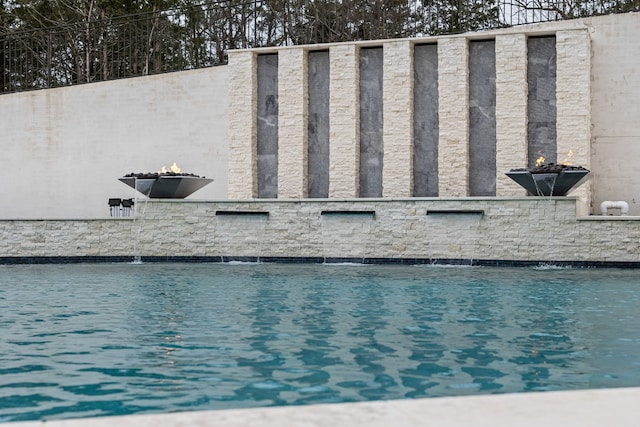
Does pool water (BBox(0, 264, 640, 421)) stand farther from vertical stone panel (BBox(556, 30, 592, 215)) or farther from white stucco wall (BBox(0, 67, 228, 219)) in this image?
white stucco wall (BBox(0, 67, 228, 219))

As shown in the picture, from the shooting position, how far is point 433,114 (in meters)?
22.7

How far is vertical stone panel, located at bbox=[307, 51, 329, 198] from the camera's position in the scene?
23453 mm

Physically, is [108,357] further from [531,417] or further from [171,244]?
[171,244]

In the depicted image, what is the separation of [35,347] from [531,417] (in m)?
5.11

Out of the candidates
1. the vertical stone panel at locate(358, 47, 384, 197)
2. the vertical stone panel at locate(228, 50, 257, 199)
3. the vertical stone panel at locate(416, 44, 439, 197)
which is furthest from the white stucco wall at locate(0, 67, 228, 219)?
the vertical stone panel at locate(416, 44, 439, 197)

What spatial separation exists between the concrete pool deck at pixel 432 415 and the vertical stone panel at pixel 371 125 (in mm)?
19020

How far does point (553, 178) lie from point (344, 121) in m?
7.00

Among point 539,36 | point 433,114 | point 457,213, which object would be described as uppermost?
point 539,36

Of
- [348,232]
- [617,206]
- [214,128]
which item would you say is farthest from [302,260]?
[617,206]

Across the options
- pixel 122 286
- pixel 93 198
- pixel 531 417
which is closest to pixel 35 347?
pixel 531 417

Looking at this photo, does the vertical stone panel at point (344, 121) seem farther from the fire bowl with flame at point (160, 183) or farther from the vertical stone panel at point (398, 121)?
the fire bowl with flame at point (160, 183)

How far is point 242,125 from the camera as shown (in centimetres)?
2380

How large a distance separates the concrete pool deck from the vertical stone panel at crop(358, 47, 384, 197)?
19.0 metres

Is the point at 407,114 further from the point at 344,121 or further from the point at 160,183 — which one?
the point at 160,183
